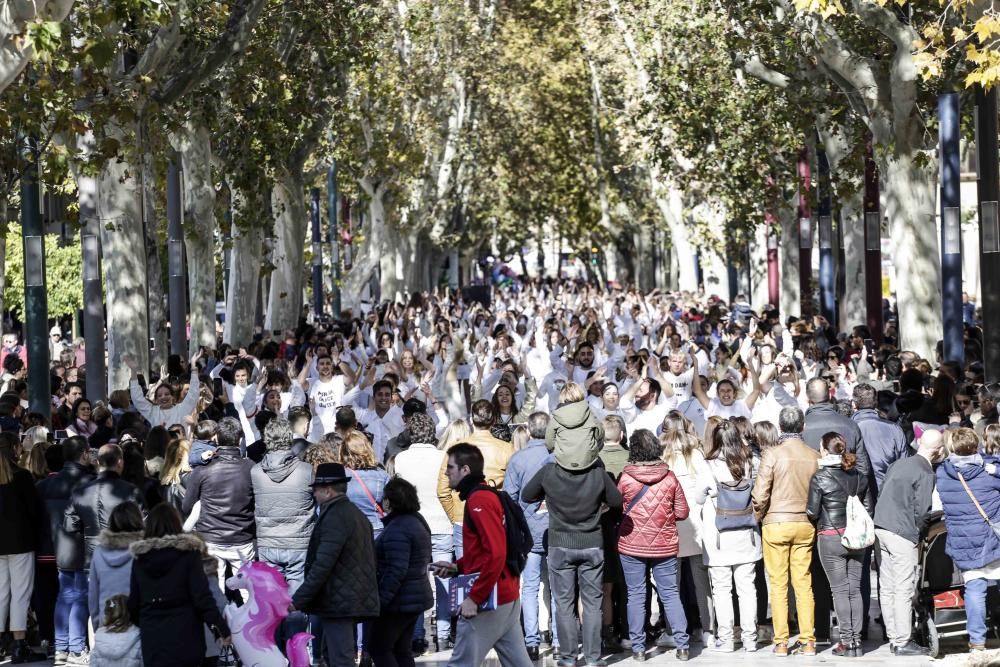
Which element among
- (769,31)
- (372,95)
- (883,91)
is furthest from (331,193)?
(883,91)

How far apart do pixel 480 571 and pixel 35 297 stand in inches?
402

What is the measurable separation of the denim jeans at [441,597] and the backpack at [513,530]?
2.19m

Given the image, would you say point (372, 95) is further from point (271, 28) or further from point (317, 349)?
point (317, 349)

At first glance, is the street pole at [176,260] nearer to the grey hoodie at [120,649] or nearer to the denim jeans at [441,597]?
the denim jeans at [441,597]

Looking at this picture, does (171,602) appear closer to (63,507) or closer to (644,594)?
(63,507)

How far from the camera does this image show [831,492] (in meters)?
11.3

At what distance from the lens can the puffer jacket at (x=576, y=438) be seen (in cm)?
1084

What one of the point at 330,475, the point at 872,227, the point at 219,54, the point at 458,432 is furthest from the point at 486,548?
the point at 872,227

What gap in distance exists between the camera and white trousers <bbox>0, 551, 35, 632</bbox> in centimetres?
1190

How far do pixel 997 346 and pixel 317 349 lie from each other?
A: 7489 millimetres

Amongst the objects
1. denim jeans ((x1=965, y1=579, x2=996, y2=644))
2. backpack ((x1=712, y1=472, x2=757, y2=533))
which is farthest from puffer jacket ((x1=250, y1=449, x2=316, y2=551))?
denim jeans ((x1=965, y1=579, x2=996, y2=644))

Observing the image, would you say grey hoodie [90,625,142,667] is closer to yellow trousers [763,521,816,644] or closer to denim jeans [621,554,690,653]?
denim jeans [621,554,690,653]

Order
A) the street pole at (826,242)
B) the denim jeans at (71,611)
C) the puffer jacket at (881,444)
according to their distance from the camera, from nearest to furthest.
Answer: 1. the denim jeans at (71,611)
2. the puffer jacket at (881,444)
3. the street pole at (826,242)

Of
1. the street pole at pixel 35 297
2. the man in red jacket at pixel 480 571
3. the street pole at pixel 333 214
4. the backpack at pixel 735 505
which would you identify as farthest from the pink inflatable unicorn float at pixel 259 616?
the street pole at pixel 333 214
